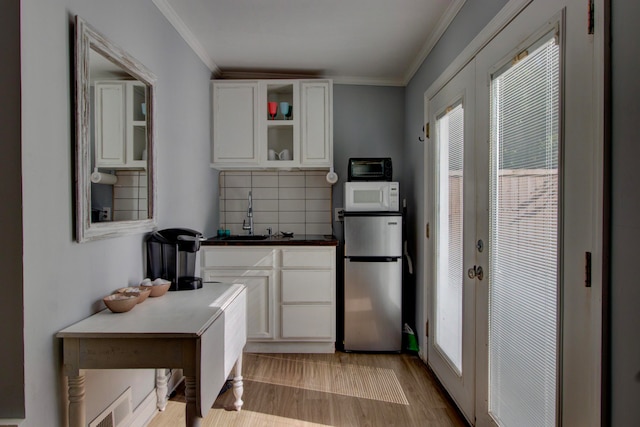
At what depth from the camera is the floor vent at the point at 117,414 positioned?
5.46 feet

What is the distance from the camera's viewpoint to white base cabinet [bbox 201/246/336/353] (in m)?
3.07

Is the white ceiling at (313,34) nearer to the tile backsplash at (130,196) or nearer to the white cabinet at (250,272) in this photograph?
the tile backsplash at (130,196)

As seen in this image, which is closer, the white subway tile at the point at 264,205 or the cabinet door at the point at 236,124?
the cabinet door at the point at 236,124

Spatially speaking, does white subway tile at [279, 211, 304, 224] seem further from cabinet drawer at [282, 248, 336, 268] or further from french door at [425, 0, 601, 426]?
french door at [425, 0, 601, 426]

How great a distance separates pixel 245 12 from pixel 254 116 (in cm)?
101

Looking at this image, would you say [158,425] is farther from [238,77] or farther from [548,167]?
[238,77]

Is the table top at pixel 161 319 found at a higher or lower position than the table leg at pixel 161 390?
higher

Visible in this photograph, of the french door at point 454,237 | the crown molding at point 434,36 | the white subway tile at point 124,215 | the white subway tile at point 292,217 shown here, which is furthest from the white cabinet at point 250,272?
the crown molding at point 434,36

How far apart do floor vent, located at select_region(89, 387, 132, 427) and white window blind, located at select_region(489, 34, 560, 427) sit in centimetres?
179

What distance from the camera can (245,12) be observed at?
240 cm
